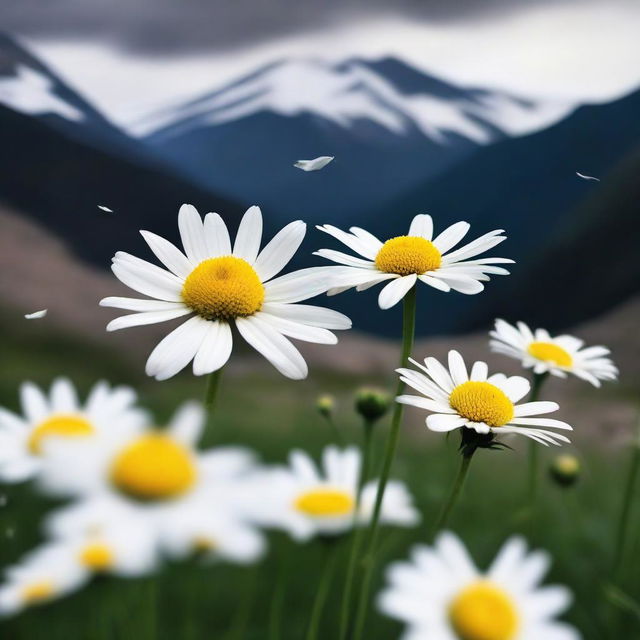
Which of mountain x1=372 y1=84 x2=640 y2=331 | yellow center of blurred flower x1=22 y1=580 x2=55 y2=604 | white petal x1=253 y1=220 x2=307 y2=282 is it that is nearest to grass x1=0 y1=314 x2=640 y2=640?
yellow center of blurred flower x1=22 y1=580 x2=55 y2=604

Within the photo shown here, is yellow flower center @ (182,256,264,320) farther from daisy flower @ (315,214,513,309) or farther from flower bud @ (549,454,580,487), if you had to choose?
flower bud @ (549,454,580,487)

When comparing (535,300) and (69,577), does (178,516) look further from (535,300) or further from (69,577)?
(535,300)

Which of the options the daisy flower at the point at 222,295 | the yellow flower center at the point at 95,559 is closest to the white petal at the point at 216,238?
the daisy flower at the point at 222,295

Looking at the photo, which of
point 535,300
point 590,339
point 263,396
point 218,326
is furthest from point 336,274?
point 535,300

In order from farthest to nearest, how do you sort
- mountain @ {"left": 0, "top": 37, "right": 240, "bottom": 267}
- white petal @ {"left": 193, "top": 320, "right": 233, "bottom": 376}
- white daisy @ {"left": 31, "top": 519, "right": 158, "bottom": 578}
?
mountain @ {"left": 0, "top": 37, "right": 240, "bottom": 267}
white petal @ {"left": 193, "top": 320, "right": 233, "bottom": 376}
white daisy @ {"left": 31, "top": 519, "right": 158, "bottom": 578}

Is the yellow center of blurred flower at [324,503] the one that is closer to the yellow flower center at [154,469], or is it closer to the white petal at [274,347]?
the white petal at [274,347]

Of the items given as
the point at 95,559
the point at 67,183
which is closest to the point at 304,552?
the point at 95,559
